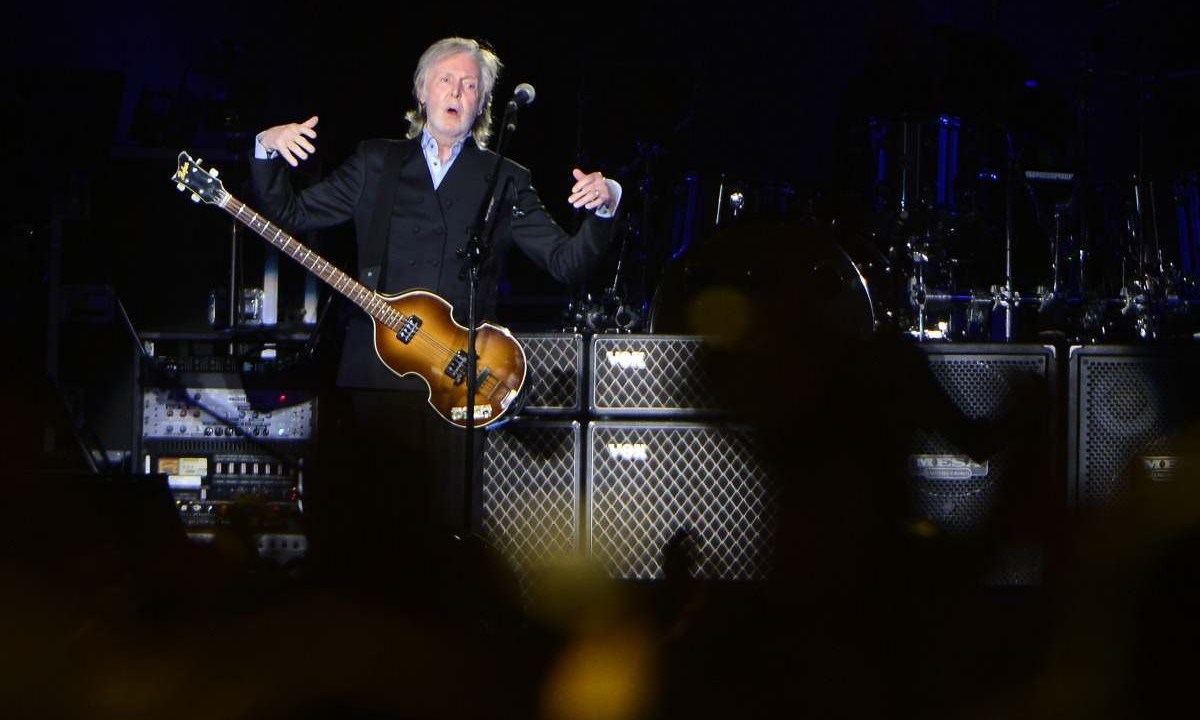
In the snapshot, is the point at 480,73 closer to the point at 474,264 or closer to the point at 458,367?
the point at 474,264

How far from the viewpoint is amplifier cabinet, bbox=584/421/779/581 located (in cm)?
503

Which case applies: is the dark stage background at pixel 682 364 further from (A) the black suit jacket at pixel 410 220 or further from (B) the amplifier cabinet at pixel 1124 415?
(A) the black suit jacket at pixel 410 220

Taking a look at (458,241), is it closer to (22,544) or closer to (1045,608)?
(22,544)

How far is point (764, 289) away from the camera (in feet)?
18.0

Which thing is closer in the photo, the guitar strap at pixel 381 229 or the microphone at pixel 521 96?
the microphone at pixel 521 96

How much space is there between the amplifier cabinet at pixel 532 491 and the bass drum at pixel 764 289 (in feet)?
2.33

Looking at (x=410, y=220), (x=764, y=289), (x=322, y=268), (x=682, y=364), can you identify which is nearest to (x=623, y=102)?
(x=764, y=289)

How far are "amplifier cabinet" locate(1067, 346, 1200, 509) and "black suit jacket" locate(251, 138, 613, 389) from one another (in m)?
2.23

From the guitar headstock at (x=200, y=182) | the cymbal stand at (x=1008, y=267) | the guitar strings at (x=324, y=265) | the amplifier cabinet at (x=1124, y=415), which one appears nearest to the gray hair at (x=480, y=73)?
the guitar strings at (x=324, y=265)

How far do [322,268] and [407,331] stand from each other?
36 cm

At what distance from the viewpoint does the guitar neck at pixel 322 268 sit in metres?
4.11

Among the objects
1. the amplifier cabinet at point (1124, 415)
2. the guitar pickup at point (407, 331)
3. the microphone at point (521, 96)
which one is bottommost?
the amplifier cabinet at point (1124, 415)

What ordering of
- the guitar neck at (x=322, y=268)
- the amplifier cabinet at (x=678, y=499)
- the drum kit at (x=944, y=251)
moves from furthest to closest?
the drum kit at (x=944, y=251)
the amplifier cabinet at (x=678, y=499)
the guitar neck at (x=322, y=268)

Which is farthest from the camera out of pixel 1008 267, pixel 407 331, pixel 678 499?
pixel 1008 267
